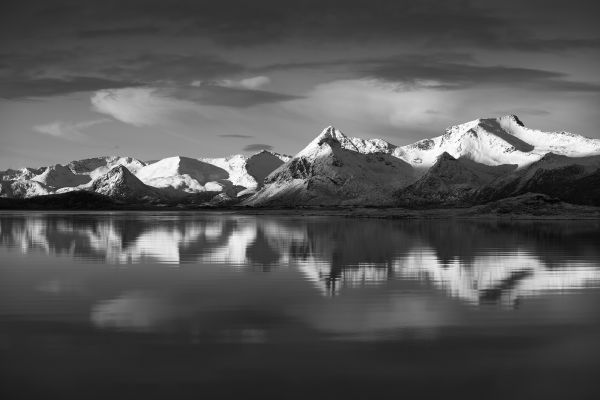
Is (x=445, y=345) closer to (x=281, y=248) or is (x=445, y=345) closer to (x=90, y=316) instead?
(x=90, y=316)

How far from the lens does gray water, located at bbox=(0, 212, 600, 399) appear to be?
1908 cm

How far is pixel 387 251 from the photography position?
63.1 metres

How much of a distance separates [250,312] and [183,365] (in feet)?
30.3

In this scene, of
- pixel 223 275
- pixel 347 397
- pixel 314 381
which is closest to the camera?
pixel 347 397

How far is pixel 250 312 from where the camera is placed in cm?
2981

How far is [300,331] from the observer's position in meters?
25.6

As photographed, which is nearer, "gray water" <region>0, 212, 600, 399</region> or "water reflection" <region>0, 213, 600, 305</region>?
"gray water" <region>0, 212, 600, 399</region>

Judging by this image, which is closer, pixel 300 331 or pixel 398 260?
pixel 300 331

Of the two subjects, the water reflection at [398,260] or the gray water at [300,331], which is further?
the water reflection at [398,260]

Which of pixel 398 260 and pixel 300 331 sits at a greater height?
pixel 398 260

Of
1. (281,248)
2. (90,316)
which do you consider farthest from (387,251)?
(90,316)

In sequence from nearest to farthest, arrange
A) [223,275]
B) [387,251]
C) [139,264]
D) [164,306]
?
[164,306]
[223,275]
[139,264]
[387,251]

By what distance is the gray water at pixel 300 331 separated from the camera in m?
19.1

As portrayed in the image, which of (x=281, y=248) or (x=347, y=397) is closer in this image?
(x=347, y=397)
